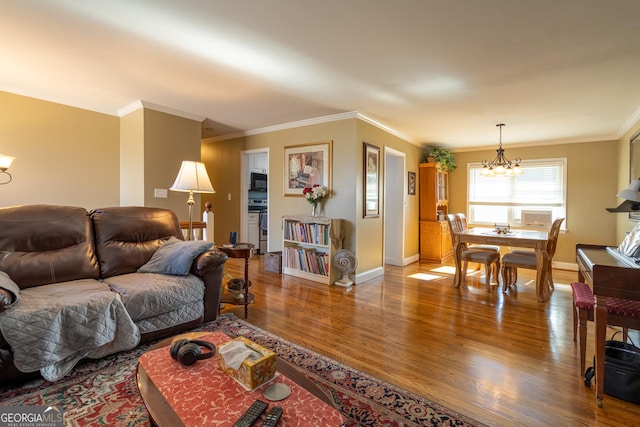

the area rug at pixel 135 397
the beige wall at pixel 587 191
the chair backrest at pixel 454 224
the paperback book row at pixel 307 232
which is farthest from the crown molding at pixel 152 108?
the beige wall at pixel 587 191

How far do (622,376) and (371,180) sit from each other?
3217 mm

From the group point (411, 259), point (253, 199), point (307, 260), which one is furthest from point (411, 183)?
point (253, 199)

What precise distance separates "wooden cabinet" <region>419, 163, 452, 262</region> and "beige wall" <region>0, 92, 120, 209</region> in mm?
5300

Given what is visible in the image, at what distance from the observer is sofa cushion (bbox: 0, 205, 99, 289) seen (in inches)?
86.5

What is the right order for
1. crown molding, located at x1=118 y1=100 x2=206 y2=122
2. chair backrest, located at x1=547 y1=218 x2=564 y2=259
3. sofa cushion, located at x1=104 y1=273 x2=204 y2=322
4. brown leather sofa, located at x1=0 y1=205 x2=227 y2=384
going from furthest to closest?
crown molding, located at x1=118 y1=100 x2=206 y2=122, chair backrest, located at x1=547 y1=218 x2=564 y2=259, brown leather sofa, located at x1=0 y1=205 x2=227 y2=384, sofa cushion, located at x1=104 y1=273 x2=204 y2=322

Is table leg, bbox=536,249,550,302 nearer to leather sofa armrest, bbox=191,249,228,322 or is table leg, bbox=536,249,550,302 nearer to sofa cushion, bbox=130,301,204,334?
leather sofa armrest, bbox=191,249,228,322

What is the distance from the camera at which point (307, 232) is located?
4.32 m

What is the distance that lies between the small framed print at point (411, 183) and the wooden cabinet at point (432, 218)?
0.76ft

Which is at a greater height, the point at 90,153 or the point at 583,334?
the point at 90,153

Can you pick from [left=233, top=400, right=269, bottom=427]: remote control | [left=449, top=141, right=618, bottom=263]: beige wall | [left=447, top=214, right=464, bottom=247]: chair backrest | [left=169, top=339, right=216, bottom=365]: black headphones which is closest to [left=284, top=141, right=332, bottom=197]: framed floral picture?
[left=447, top=214, right=464, bottom=247]: chair backrest

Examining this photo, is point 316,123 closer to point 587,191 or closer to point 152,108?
point 152,108

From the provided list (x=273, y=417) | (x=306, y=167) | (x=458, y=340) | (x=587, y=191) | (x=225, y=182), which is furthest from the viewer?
(x=225, y=182)

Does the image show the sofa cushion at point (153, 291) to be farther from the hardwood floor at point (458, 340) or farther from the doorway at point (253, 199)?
the doorway at point (253, 199)

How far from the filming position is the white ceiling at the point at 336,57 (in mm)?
1909
